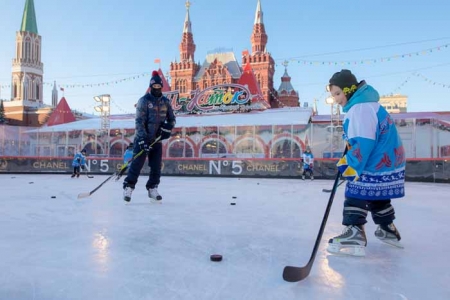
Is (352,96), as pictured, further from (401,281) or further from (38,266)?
(38,266)

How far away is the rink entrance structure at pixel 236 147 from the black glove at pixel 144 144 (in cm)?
838

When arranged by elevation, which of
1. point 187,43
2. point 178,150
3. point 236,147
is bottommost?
point 178,150

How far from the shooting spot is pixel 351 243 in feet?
6.56

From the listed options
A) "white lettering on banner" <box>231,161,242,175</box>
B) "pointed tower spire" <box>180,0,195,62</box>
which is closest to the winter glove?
"white lettering on banner" <box>231,161,242,175</box>

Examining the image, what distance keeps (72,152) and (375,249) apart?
1796cm

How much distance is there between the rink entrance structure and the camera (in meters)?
11.8

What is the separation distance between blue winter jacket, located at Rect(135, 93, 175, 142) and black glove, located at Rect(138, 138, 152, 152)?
0.12 ft

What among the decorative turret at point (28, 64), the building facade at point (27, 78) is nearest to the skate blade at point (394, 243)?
the building facade at point (27, 78)

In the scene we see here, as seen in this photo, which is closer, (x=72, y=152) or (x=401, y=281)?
(x=401, y=281)

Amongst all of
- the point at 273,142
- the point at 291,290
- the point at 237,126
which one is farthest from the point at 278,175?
the point at 291,290

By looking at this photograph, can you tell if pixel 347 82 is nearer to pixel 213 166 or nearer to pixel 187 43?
pixel 213 166

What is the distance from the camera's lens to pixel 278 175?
1180cm

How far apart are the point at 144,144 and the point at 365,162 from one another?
2.65m

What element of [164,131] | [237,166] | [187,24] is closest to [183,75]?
[187,24]
